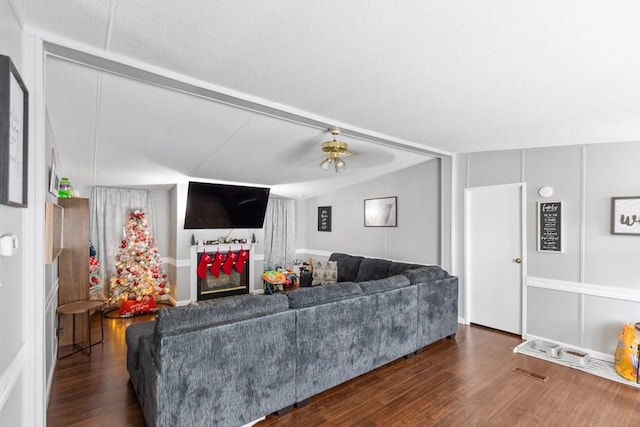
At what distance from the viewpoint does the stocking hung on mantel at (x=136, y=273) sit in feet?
16.2

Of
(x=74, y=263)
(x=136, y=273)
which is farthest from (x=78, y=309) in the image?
(x=136, y=273)

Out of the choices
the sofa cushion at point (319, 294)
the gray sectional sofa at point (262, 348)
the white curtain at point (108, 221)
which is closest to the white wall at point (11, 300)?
the gray sectional sofa at point (262, 348)

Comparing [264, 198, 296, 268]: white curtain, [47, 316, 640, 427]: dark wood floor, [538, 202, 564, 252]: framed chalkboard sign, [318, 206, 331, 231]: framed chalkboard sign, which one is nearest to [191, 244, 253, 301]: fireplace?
[264, 198, 296, 268]: white curtain

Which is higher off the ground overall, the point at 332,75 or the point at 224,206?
the point at 332,75

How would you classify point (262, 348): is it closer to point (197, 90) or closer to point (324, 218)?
point (197, 90)

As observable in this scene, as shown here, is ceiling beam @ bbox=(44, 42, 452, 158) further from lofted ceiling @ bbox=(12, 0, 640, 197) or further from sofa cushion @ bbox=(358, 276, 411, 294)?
sofa cushion @ bbox=(358, 276, 411, 294)

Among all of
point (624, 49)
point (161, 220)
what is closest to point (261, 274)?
point (161, 220)

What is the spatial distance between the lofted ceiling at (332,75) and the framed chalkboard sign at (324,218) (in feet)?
10.1

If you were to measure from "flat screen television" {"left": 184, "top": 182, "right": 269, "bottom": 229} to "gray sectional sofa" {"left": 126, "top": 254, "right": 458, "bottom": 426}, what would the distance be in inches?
112

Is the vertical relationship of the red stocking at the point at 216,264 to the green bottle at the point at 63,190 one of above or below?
below

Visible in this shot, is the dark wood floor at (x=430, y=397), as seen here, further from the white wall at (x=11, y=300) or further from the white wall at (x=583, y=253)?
the white wall at (x=11, y=300)

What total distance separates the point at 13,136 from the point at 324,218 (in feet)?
19.4

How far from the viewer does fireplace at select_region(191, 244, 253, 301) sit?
5.64 m

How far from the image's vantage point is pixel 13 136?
4.30 ft
